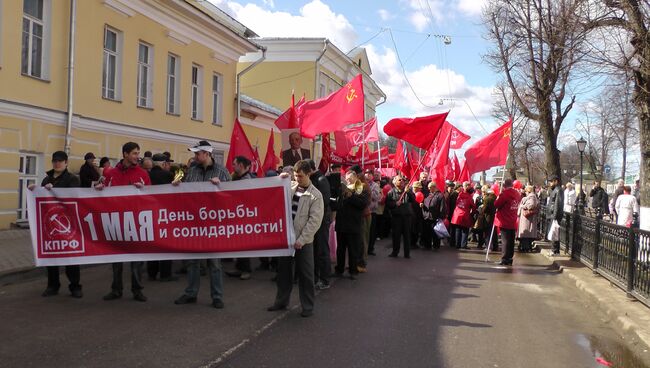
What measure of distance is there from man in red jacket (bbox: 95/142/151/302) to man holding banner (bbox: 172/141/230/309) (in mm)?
548

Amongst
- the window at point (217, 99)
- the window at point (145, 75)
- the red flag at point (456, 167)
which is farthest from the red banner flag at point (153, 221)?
the red flag at point (456, 167)

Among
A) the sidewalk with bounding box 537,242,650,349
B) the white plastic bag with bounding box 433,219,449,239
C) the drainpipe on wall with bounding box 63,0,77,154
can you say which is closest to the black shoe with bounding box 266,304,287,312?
the sidewalk with bounding box 537,242,650,349

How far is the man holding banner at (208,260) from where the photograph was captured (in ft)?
22.5

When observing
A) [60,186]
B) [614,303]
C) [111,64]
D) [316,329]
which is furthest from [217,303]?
[111,64]

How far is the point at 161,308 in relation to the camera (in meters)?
6.71

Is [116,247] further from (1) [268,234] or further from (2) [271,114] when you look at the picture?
(2) [271,114]

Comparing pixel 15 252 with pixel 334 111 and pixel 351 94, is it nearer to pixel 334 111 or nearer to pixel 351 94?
pixel 334 111

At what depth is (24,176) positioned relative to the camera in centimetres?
1242

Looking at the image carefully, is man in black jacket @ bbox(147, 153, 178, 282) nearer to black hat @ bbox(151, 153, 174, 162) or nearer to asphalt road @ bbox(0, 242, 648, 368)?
black hat @ bbox(151, 153, 174, 162)

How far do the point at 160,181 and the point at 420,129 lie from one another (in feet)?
20.6

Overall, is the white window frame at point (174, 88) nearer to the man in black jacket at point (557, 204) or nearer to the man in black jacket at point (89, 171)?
the man in black jacket at point (89, 171)

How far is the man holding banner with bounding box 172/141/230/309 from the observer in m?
6.85

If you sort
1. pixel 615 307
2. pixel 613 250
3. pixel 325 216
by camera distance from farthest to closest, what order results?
1. pixel 613 250
2. pixel 325 216
3. pixel 615 307

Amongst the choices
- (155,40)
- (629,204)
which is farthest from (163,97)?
(629,204)
